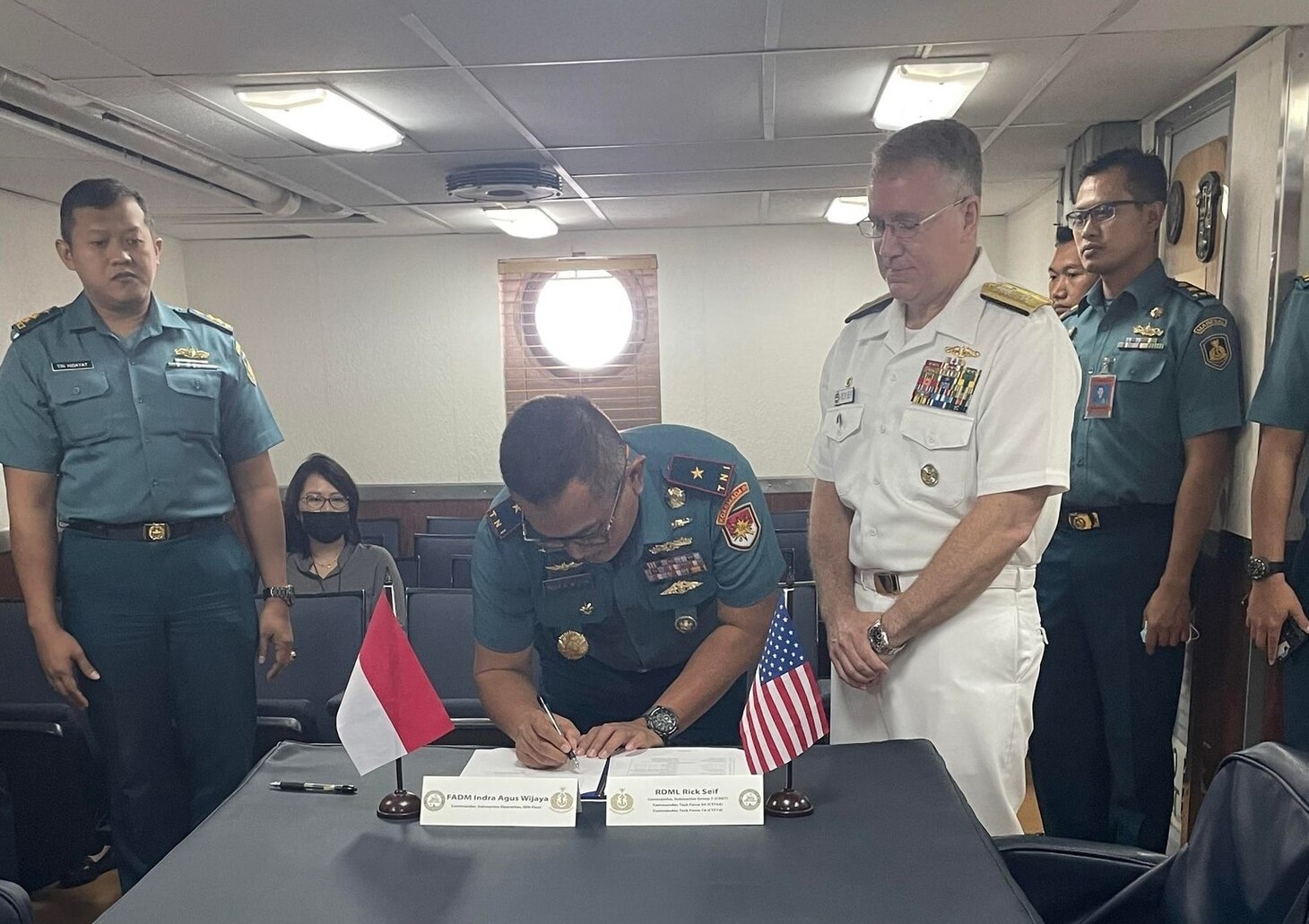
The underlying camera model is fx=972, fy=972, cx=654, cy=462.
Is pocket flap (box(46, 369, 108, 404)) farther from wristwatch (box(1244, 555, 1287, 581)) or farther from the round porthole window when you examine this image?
the round porthole window

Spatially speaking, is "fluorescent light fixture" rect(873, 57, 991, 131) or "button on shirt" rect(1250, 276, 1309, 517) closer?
"button on shirt" rect(1250, 276, 1309, 517)

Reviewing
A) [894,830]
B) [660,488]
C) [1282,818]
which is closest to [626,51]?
[660,488]

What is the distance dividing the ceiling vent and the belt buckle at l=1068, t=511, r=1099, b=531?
2.34 meters

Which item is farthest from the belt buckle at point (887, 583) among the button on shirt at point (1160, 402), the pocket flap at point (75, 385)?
the pocket flap at point (75, 385)

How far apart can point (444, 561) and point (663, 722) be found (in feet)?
8.07

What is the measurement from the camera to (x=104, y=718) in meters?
2.30

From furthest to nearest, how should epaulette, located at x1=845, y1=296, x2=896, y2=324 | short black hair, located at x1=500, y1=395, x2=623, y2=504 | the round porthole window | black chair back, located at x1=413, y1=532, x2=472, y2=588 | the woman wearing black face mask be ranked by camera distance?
the round porthole window < black chair back, located at x1=413, y1=532, x2=472, y2=588 < the woman wearing black face mask < epaulette, located at x1=845, y1=296, x2=896, y2=324 < short black hair, located at x1=500, y1=395, x2=623, y2=504

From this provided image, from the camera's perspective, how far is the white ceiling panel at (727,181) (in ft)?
13.1

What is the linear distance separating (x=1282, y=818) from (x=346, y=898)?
100cm

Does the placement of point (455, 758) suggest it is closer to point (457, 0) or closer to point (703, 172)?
point (457, 0)

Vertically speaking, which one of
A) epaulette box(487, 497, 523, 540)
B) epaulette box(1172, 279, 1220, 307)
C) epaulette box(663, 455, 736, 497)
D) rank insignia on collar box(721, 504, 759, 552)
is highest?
epaulette box(1172, 279, 1220, 307)

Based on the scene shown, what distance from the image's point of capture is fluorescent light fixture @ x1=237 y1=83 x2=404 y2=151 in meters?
2.71

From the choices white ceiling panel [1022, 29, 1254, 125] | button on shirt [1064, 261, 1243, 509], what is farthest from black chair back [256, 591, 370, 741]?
white ceiling panel [1022, 29, 1254, 125]

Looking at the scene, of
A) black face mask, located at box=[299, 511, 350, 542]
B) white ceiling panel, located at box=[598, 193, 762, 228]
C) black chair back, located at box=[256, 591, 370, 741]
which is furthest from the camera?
white ceiling panel, located at box=[598, 193, 762, 228]
